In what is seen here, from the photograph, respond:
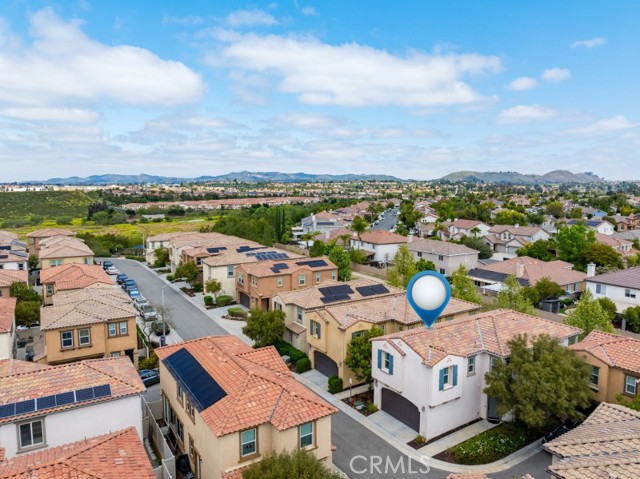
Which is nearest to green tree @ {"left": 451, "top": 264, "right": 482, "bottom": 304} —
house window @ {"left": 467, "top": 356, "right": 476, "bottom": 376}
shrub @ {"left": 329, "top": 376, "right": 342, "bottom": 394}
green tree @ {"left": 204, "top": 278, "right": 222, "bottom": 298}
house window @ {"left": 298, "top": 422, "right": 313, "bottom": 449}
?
house window @ {"left": 467, "top": 356, "right": 476, "bottom": 376}

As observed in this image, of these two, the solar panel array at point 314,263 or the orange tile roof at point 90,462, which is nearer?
the orange tile roof at point 90,462

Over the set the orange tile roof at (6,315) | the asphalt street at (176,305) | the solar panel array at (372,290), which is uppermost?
the orange tile roof at (6,315)

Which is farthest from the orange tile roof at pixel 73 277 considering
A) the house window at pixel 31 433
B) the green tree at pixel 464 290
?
the green tree at pixel 464 290

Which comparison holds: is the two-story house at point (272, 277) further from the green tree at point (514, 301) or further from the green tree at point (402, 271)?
the green tree at point (514, 301)

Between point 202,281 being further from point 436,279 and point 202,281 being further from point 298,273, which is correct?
point 436,279

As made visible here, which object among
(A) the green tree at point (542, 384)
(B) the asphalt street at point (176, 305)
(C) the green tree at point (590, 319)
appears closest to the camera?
(A) the green tree at point (542, 384)

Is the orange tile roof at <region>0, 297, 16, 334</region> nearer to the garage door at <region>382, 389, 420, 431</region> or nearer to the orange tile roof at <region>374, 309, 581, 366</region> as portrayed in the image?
the orange tile roof at <region>374, 309, 581, 366</region>

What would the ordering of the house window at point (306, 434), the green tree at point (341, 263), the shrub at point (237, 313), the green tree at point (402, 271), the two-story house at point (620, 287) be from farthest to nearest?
the green tree at point (341, 263), the green tree at point (402, 271), the shrub at point (237, 313), the two-story house at point (620, 287), the house window at point (306, 434)

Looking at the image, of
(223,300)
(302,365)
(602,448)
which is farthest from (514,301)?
(223,300)
